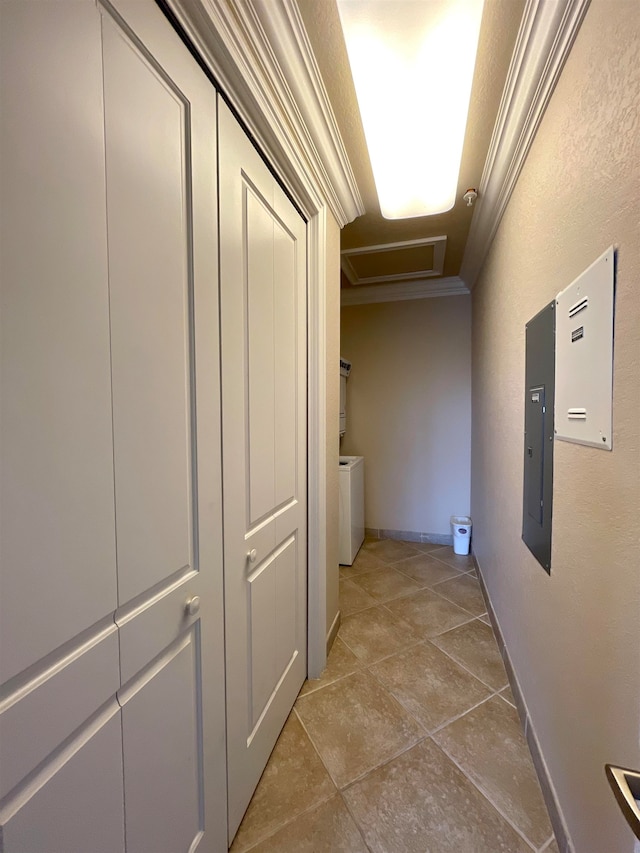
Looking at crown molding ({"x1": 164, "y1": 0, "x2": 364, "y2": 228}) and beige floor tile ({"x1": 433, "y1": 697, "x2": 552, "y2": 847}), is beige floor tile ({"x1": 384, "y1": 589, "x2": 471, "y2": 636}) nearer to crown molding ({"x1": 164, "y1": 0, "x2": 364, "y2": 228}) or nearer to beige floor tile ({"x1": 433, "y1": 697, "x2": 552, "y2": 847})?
beige floor tile ({"x1": 433, "y1": 697, "x2": 552, "y2": 847})

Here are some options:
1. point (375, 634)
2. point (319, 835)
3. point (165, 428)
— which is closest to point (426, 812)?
point (319, 835)

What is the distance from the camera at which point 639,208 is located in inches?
27.8

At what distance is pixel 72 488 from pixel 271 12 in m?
1.35

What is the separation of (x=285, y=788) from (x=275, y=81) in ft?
8.00

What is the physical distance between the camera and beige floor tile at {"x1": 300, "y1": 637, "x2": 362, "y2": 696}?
1.72m

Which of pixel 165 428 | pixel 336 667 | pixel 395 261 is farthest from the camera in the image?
pixel 395 261

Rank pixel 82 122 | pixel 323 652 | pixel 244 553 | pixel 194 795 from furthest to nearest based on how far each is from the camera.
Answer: pixel 323 652
pixel 244 553
pixel 194 795
pixel 82 122

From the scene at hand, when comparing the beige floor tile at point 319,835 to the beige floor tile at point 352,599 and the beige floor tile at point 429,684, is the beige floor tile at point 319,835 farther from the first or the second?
the beige floor tile at point 352,599

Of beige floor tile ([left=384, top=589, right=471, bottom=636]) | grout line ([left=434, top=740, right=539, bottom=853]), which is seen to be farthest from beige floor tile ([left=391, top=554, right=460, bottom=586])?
grout line ([left=434, top=740, right=539, bottom=853])

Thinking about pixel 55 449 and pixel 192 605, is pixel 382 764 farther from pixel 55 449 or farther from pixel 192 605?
pixel 55 449

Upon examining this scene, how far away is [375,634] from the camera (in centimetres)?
211

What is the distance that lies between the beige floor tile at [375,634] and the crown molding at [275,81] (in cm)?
235

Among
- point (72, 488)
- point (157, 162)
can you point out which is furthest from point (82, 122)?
point (72, 488)

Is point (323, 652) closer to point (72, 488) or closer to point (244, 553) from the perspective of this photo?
point (244, 553)
